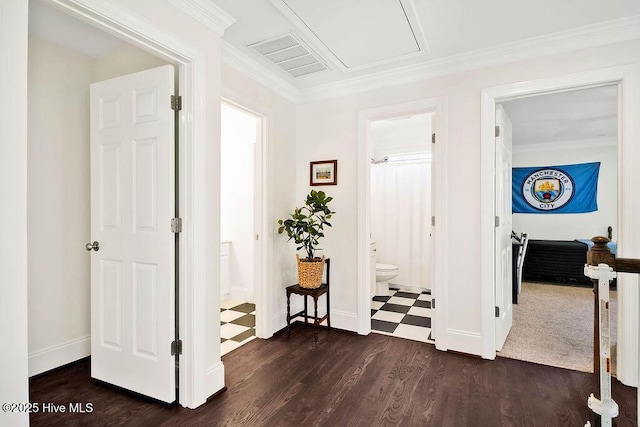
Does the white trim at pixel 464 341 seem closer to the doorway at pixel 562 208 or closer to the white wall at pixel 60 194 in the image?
the doorway at pixel 562 208

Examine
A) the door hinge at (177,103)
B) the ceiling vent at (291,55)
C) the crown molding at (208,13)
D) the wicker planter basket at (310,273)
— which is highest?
the ceiling vent at (291,55)

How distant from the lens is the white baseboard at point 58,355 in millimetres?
2303

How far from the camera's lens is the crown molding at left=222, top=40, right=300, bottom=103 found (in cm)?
255

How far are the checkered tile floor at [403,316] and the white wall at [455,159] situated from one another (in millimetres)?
341

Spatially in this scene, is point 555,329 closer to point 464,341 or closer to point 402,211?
point 464,341

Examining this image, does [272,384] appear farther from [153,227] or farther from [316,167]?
[316,167]

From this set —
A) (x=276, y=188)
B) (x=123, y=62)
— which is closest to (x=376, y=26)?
(x=276, y=188)

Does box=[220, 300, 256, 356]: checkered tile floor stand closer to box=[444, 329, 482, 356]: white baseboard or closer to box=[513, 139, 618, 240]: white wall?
box=[444, 329, 482, 356]: white baseboard

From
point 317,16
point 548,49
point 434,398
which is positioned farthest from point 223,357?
point 548,49

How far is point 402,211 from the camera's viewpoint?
4.95 metres

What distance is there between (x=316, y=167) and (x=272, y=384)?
2031 millimetres

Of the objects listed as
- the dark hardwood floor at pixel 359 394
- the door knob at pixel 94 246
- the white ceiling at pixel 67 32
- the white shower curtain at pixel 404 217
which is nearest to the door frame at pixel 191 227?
the dark hardwood floor at pixel 359 394

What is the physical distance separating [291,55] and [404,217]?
9.98 ft

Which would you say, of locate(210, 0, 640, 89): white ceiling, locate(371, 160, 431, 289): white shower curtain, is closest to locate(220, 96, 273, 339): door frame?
locate(210, 0, 640, 89): white ceiling
